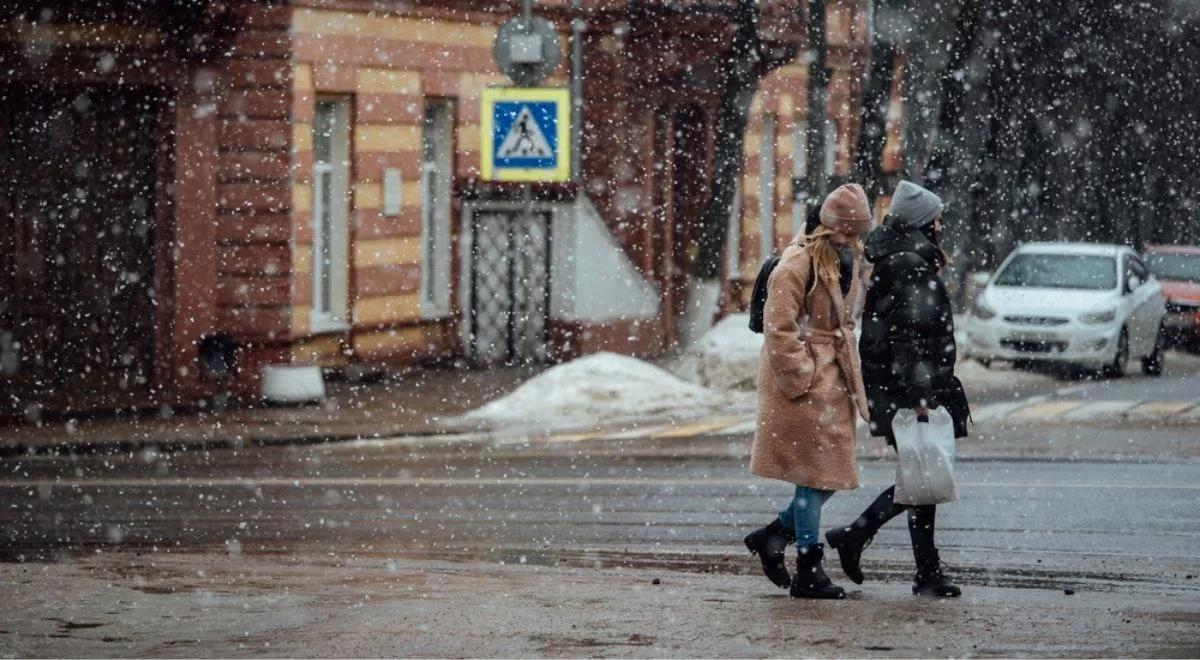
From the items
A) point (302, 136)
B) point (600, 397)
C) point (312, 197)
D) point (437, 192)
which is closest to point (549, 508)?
point (600, 397)

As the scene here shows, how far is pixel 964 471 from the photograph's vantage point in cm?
1471

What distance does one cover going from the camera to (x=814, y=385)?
8938 mm

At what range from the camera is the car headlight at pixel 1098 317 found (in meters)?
26.6

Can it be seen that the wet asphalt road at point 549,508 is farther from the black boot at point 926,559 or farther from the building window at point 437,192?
the building window at point 437,192

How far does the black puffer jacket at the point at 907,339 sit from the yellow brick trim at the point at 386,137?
15.2 metres

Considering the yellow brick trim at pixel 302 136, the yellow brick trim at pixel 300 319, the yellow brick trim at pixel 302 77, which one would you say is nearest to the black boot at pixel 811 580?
the yellow brick trim at pixel 300 319

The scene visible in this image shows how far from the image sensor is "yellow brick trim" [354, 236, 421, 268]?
79.1 ft

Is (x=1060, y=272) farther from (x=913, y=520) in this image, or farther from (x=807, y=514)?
(x=807, y=514)

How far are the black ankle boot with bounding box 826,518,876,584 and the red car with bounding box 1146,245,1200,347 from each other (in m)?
25.3

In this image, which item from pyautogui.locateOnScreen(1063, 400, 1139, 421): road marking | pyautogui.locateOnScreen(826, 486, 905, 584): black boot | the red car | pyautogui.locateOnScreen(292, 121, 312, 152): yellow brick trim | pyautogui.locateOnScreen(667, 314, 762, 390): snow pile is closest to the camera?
pyautogui.locateOnScreen(826, 486, 905, 584): black boot

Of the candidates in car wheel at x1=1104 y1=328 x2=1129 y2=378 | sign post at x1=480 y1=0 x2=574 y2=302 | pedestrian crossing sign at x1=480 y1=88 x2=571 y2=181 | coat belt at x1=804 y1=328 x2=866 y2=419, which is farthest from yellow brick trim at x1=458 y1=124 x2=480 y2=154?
coat belt at x1=804 y1=328 x2=866 y2=419

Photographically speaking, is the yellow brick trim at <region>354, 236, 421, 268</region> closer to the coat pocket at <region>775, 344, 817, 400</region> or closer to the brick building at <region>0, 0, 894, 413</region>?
the brick building at <region>0, 0, 894, 413</region>

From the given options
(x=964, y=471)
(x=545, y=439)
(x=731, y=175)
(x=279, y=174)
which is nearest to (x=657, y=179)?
(x=731, y=175)

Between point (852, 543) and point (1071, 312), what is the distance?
1792 cm
